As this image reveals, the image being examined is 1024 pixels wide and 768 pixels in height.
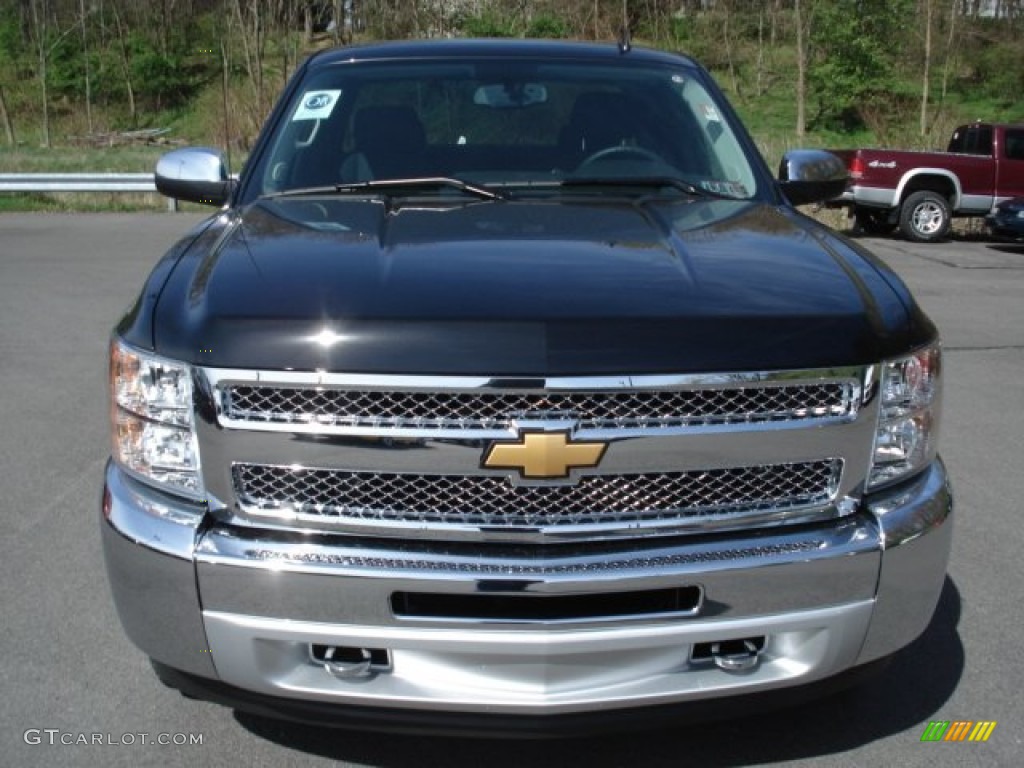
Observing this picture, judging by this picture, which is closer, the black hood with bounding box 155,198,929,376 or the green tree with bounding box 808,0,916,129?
the black hood with bounding box 155,198,929,376

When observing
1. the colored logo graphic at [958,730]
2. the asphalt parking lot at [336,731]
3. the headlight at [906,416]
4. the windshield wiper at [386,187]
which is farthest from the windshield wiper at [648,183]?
the colored logo graphic at [958,730]

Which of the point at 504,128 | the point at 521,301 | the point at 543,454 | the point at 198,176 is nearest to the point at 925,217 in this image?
the point at 504,128

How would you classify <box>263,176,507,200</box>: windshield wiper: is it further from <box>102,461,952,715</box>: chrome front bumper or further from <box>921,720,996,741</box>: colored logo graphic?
<box>921,720,996,741</box>: colored logo graphic

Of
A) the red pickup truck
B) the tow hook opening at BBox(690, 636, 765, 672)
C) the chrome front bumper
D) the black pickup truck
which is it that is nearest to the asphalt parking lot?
the tow hook opening at BBox(690, 636, 765, 672)

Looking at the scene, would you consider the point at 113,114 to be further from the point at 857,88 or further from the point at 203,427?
the point at 203,427

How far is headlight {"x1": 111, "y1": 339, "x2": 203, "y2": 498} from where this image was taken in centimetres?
243

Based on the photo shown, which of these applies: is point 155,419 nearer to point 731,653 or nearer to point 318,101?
point 731,653

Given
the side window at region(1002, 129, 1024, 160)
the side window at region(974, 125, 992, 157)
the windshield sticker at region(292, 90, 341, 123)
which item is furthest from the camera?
the side window at region(974, 125, 992, 157)

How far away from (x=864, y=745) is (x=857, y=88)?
41.3m

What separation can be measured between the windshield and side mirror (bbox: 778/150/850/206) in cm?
32

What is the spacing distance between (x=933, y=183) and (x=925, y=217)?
58cm

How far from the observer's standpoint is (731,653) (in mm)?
2477

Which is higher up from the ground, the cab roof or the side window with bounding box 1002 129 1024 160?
the cab roof

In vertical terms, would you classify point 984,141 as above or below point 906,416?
below
